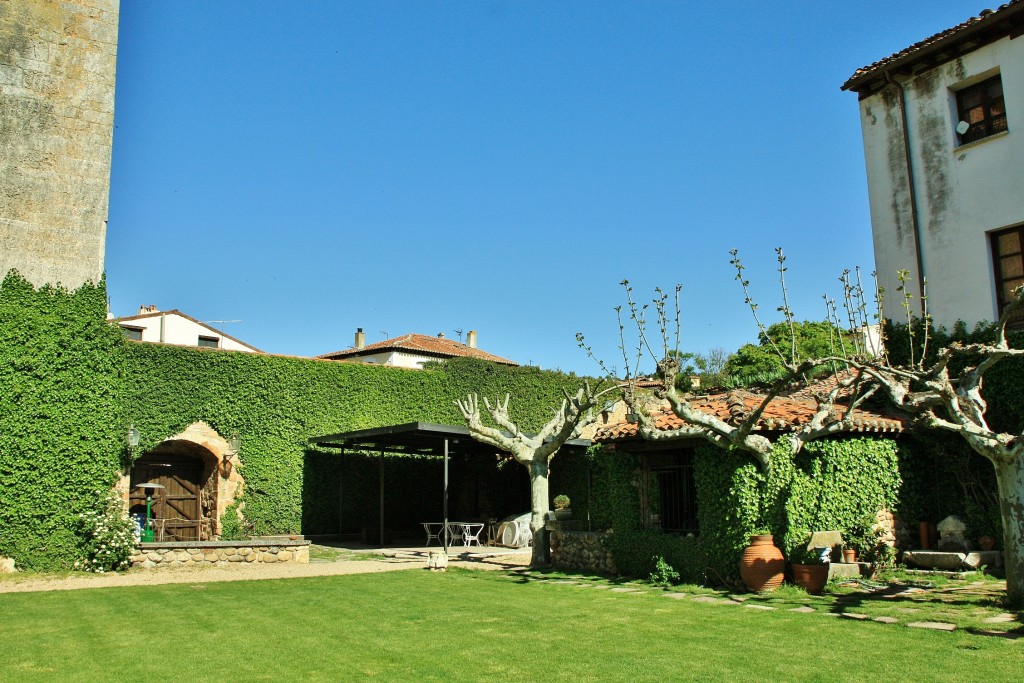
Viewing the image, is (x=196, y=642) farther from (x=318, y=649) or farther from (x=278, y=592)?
(x=278, y=592)

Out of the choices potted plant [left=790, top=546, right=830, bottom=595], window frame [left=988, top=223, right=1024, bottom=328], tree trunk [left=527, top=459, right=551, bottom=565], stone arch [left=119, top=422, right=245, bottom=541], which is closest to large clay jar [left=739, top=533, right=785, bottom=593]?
potted plant [left=790, top=546, right=830, bottom=595]

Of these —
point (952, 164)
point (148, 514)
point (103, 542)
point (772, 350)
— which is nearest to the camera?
point (952, 164)

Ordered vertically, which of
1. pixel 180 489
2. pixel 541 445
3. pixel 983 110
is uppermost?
pixel 983 110

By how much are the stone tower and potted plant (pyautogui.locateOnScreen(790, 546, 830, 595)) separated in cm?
1334

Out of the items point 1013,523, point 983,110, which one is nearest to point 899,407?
point 1013,523

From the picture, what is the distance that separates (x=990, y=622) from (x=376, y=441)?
48.8 feet

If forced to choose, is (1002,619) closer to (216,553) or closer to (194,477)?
(216,553)

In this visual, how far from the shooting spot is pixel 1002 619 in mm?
8109

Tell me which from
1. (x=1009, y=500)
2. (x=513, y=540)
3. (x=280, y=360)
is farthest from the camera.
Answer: (x=280, y=360)

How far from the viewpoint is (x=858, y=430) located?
12.5 metres

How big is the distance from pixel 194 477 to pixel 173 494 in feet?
2.06

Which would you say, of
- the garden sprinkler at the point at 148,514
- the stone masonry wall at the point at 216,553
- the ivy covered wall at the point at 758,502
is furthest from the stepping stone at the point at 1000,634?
the garden sprinkler at the point at 148,514

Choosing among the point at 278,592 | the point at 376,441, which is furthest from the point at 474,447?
the point at 278,592

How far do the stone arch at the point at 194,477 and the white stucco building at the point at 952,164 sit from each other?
15178 mm
